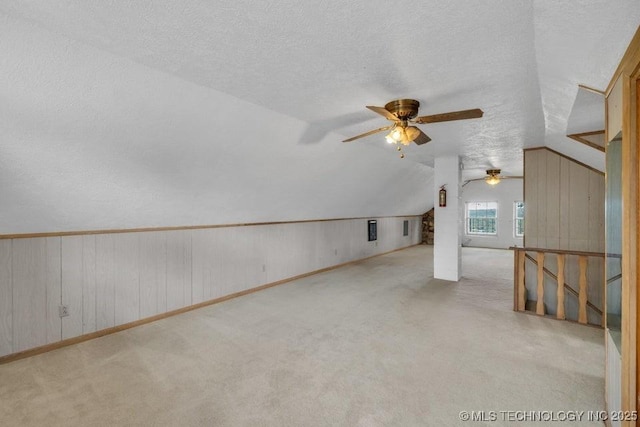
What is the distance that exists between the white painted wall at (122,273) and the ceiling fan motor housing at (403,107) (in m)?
3.29

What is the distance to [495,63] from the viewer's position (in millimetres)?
2139

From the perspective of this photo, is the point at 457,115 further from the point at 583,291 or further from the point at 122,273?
the point at 122,273

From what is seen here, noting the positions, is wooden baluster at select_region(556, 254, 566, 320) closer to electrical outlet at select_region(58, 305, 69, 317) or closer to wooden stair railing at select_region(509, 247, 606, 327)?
wooden stair railing at select_region(509, 247, 606, 327)

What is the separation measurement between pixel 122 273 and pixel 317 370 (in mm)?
2752

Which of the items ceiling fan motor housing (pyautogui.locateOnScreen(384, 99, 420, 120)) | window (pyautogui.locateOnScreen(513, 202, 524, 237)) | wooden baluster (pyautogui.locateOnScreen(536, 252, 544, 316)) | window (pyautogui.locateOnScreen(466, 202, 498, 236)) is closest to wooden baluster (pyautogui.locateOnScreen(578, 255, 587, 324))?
wooden baluster (pyautogui.locateOnScreen(536, 252, 544, 316))

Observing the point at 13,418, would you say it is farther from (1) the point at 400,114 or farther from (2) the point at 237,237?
(1) the point at 400,114

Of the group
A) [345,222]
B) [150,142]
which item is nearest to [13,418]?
[150,142]

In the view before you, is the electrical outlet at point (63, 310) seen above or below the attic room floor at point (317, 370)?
above

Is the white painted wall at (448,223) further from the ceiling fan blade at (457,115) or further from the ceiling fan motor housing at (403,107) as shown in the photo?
the ceiling fan blade at (457,115)

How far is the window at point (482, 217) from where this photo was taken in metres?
10.6

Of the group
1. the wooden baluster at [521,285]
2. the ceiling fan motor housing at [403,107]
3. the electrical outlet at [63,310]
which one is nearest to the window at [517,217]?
the wooden baluster at [521,285]

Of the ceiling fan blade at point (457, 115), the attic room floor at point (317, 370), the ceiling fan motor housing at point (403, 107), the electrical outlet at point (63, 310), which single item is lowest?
the attic room floor at point (317, 370)

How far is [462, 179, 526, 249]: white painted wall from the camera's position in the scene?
10.1 meters

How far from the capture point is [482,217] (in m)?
10.9
